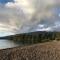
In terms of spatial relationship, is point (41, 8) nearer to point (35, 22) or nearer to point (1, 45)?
point (35, 22)

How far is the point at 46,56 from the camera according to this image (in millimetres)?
1244

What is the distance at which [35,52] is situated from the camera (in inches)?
49.2

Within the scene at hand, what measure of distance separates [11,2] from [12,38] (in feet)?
0.83

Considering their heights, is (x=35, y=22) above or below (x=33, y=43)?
above

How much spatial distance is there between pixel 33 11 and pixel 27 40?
21 centimetres

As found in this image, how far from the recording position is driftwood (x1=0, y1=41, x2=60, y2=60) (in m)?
1.21

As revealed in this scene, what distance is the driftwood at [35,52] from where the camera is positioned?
121 cm

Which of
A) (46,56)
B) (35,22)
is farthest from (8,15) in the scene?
(46,56)

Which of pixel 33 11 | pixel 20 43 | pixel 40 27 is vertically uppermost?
pixel 33 11

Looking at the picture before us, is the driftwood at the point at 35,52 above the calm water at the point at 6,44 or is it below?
below

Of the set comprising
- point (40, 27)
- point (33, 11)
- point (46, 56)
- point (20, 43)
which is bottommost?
point (46, 56)

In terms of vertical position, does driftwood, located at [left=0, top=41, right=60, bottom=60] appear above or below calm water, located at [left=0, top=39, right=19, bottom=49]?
below

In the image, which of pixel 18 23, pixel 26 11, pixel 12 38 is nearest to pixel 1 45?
pixel 12 38

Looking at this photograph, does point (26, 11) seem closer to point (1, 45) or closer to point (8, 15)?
point (8, 15)
